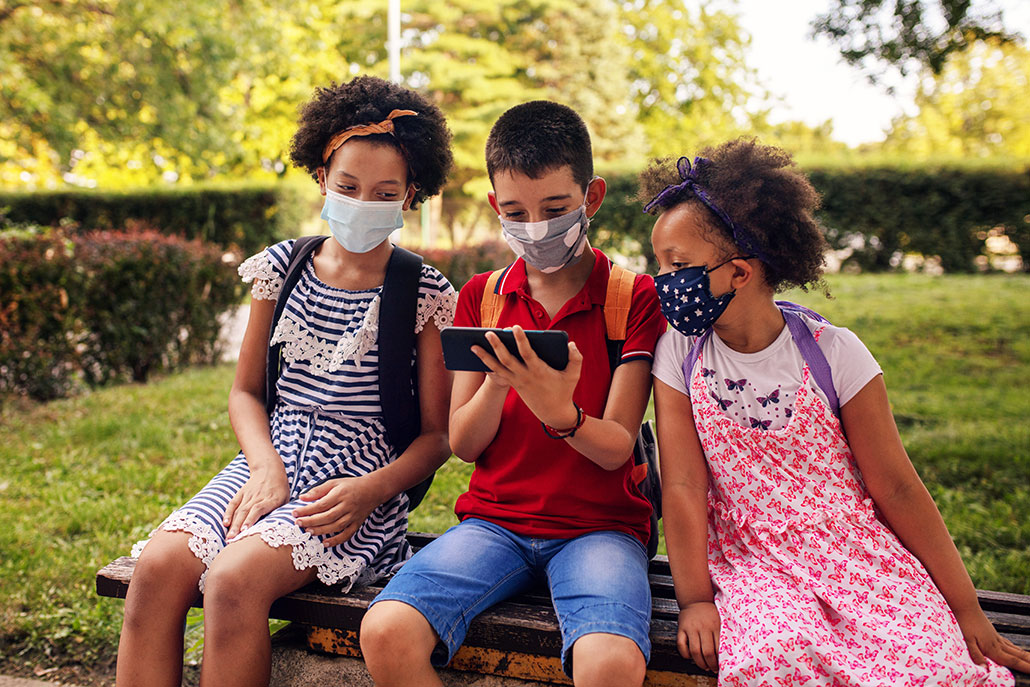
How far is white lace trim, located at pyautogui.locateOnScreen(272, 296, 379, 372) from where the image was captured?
8.42 ft

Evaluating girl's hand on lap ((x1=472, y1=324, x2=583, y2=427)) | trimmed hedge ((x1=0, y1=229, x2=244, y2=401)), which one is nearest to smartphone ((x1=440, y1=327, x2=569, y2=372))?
girl's hand on lap ((x1=472, y1=324, x2=583, y2=427))

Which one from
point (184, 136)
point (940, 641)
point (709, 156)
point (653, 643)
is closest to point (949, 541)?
point (940, 641)

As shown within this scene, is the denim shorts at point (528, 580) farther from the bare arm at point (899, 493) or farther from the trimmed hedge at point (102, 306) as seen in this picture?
the trimmed hedge at point (102, 306)

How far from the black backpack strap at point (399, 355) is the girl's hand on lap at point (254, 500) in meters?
0.37

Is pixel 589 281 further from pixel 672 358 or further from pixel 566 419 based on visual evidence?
pixel 566 419

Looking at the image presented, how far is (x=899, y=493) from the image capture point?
2076mm

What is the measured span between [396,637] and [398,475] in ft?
2.12

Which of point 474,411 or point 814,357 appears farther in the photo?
point 474,411

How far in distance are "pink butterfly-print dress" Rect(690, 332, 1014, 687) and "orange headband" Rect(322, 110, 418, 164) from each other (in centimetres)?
121

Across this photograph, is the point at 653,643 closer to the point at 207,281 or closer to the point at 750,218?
the point at 750,218

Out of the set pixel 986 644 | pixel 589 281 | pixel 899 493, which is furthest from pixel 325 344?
pixel 986 644

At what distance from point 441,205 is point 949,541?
26.8 metres

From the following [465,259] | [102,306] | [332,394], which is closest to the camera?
[332,394]

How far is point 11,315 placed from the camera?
615cm
